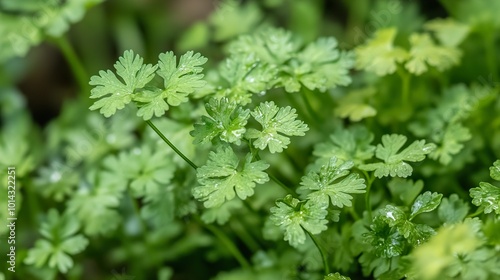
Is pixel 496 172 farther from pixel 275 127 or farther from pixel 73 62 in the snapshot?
pixel 73 62

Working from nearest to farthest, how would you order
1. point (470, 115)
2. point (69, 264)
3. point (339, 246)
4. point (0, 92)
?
point (339, 246) < point (69, 264) < point (470, 115) < point (0, 92)

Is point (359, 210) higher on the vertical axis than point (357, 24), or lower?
lower

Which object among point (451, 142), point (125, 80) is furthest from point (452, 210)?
point (125, 80)

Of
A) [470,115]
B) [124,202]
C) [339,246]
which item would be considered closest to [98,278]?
[124,202]

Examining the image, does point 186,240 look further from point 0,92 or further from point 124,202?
point 0,92

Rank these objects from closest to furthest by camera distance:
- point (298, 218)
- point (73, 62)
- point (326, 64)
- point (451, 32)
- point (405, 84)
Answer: point (298, 218)
point (326, 64)
point (405, 84)
point (451, 32)
point (73, 62)

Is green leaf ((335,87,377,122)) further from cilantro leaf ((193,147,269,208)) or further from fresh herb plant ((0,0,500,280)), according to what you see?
cilantro leaf ((193,147,269,208))

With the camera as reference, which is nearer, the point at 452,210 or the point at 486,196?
the point at 486,196

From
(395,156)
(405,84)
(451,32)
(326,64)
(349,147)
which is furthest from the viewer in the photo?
(451,32)

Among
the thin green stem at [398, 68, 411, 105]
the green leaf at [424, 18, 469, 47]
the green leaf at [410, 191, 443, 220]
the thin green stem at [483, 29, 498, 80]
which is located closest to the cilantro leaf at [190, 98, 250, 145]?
the green leaf at [410, 191, 443, 220]
